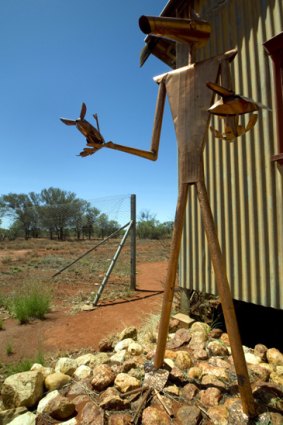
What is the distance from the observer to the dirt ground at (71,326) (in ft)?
11.6

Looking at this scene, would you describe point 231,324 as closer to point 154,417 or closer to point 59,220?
point 154,417

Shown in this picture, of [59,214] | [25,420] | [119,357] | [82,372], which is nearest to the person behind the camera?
[25,420]

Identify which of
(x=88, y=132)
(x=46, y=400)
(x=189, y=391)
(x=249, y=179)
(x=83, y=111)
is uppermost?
(x=83, y=111)

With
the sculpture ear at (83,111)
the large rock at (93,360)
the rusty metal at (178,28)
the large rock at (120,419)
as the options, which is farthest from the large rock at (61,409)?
the rusty metal at (178,28)

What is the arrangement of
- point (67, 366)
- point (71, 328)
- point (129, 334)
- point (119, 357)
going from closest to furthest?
point (67, 366)
point (119, 357)
point (129, 334)
point (71, 328)

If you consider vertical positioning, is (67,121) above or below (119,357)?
above

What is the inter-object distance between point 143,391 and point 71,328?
247cm

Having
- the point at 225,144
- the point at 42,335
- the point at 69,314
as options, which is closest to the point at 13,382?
the point at 42,335

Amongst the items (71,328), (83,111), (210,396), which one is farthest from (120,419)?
(71,328)

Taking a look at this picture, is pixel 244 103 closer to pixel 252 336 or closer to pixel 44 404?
pixel 44 404

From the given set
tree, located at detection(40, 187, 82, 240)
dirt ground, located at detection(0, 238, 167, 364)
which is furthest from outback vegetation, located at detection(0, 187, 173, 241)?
dirt ground, located at detection(0, 238, 167, 364)

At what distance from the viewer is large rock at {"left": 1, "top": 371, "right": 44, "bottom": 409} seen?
2154mm

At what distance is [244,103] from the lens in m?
1.52

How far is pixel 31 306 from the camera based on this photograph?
4695 millimetres
